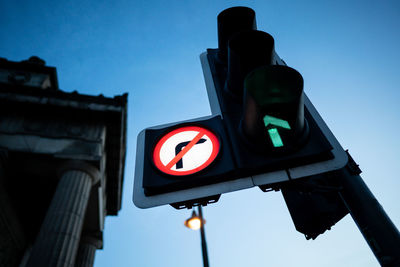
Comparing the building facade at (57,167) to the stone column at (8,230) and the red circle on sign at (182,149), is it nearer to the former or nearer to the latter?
the stone column at (8,230)

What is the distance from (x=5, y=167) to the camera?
41.1 feet

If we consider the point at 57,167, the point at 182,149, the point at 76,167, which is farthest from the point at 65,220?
the point at 182,149

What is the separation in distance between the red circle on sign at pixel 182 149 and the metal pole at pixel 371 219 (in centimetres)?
78

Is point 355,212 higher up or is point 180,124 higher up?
point 180,124

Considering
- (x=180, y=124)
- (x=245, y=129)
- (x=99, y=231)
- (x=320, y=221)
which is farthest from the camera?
(x=99, y=231)

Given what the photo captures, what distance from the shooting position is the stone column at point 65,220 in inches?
377

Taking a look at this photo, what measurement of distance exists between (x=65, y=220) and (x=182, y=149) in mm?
11238

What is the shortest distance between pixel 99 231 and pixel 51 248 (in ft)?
22.3

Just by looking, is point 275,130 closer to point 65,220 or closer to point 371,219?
point 371,219

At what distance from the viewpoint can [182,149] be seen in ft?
5.44

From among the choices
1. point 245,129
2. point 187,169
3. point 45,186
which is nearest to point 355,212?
point 245,129

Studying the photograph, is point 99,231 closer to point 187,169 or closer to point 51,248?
point 51,248

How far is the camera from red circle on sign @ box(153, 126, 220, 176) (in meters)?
1.54

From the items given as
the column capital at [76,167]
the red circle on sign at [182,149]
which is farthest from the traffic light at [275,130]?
the column capital at [76,167]
